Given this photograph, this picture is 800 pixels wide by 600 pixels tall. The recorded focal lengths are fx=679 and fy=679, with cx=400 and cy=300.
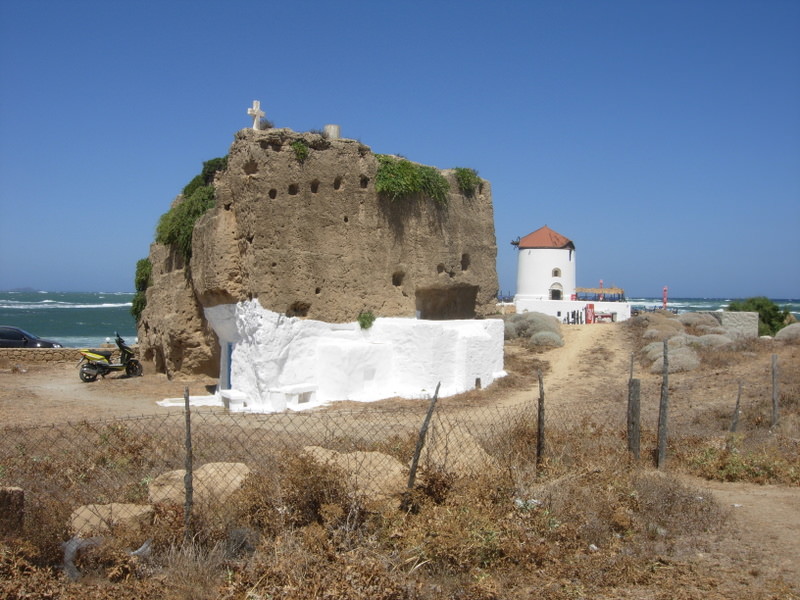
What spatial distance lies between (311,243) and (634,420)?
31.5ft

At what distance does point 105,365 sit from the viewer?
20906mm

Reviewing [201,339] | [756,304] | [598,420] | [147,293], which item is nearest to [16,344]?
[147,293]

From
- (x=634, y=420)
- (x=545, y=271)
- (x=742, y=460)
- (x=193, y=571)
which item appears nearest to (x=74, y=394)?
(x=193, y=571)

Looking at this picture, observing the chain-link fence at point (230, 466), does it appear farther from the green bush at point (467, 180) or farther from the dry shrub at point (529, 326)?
the dry shrub at point (529, 326)

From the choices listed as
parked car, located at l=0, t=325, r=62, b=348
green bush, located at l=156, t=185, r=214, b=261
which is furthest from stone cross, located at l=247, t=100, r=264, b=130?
parked car, located at l=0, t=325, r=62, b=348

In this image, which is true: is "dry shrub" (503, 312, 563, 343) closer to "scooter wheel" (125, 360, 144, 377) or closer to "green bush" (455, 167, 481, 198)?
"green bush" (455, 167, 481, 198)

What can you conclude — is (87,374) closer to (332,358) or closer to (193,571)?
(332,358)

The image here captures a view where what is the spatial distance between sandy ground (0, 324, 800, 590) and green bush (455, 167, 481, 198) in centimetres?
601

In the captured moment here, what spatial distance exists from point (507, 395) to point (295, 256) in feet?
22.0

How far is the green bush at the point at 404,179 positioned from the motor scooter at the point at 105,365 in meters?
9.62

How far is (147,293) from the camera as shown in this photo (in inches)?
886

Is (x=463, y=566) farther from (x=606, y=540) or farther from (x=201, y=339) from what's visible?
(x=201, y=339)

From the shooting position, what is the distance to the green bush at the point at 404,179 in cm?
1772

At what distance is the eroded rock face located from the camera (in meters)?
16.2
